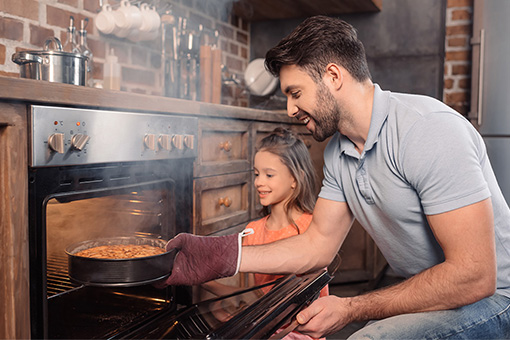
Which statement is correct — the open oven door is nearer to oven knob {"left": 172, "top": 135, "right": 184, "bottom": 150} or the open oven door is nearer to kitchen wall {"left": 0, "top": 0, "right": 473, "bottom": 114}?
oven knob {"left": 172, "top": 135, "right": 184, "bottom": 150}

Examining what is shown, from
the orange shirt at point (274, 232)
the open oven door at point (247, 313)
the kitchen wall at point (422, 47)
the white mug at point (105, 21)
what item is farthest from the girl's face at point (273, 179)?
the kitchen wall at point (422, 47)

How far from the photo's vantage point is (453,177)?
113 cm

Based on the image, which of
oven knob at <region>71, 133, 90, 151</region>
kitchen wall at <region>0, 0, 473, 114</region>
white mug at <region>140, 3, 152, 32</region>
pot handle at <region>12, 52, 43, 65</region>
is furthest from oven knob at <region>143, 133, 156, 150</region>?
kitchen wall at <region>0, 0, 473, 114</region>

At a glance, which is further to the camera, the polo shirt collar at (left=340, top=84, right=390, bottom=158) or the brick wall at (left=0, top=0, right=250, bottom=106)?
the brick wall at (left=0, top=0, right=250, bottom=106)

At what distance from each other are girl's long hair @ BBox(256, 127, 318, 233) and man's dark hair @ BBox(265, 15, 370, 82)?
0.60 metres

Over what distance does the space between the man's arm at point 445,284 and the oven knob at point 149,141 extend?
2.09 ft

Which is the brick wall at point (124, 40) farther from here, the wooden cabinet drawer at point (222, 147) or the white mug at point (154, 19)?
the wooden cabinet drawer at point (222, 147)

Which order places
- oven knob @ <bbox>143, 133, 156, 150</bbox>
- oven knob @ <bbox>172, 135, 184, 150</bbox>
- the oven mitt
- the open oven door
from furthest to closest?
oven knob @ <bbox>172, 135, 184, 150</bbox>
oven knob @ <bbox>143, 133, 156, 150</bbox>
the oven mitt
the open oven door

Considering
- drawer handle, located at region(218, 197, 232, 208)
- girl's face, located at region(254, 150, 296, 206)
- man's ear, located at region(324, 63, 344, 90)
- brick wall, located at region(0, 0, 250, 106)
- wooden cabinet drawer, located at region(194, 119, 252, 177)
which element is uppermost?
brick wall, located at region(0, 0, 250, 106)

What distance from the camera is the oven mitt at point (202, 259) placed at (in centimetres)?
126

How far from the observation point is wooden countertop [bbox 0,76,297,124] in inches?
40.3

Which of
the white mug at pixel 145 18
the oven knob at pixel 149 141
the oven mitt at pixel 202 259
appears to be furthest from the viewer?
the white mug at pixel 145 18

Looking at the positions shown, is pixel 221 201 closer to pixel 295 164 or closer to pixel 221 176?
pixel 221 176

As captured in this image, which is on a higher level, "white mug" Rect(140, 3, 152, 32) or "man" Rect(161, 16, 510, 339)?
"white mug" Rect(140, 3, 152, 32)
